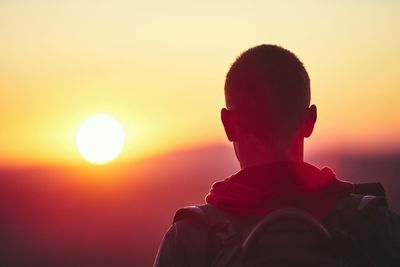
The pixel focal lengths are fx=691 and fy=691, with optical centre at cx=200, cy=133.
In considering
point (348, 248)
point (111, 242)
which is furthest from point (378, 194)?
point (111, 242)

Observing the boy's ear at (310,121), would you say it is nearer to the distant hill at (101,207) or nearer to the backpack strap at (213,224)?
the backpack strap at (213,224)

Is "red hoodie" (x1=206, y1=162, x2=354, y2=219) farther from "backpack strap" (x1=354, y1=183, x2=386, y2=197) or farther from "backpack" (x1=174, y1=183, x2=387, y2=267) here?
"backpack strap" (x1=354, y1=183, x2=386, y2=197)

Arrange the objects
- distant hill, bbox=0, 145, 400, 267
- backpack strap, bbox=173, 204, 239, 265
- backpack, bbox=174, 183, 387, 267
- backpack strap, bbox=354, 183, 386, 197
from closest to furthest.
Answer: backpack, bbox=174, 183, 387, 267, backpack strap, bbox=173, 204, 239, 265, backpack strap, bbox=354, 183, 386, 197, distant hill, bbox=0, 145, 400, 267

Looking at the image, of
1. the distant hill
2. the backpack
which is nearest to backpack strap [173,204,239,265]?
the backpack

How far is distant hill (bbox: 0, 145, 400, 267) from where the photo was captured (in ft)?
404

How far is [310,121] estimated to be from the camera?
129 inches

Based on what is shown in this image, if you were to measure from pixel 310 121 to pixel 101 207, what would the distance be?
535 feet

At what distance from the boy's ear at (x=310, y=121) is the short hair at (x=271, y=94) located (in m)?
0.04

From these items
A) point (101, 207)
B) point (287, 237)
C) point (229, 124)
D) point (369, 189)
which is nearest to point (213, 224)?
point (287, 237)

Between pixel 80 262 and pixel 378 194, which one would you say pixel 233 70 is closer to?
pixel 378 194

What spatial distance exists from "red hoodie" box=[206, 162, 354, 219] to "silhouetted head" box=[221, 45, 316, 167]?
14cm

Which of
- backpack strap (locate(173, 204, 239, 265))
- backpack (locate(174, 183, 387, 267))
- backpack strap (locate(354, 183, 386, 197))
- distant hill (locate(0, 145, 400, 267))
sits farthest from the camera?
distant hill (locate(0, 145, 400, 267))

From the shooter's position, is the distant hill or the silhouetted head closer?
the silhouetted head

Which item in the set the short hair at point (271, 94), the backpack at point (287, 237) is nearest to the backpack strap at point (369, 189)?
the backpack at point (287, 237)
